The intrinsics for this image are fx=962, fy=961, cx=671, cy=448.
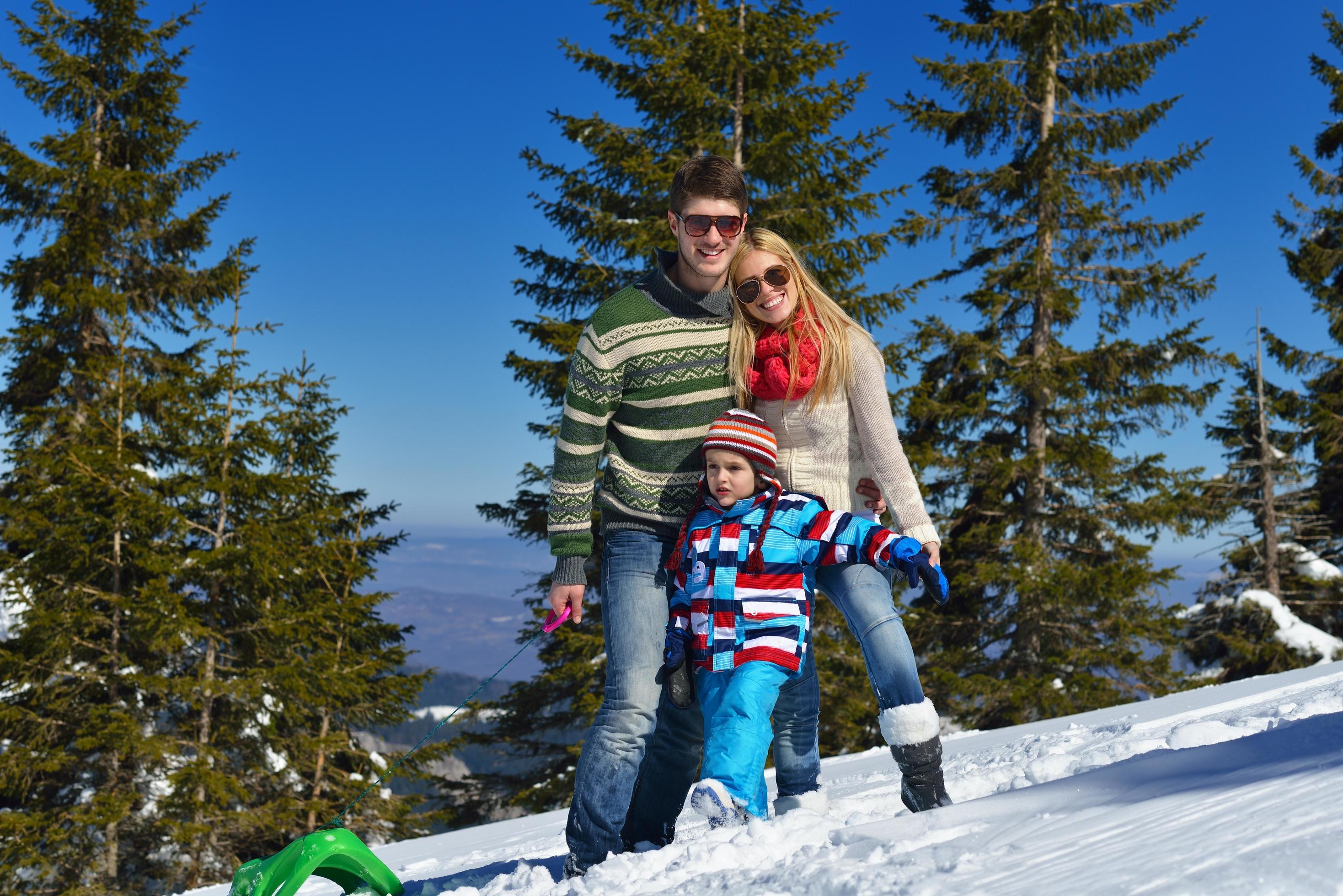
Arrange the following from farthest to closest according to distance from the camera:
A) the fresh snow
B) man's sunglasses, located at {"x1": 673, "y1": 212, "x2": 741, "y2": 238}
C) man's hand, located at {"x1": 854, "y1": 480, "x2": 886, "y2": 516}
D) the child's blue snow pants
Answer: the fresh snow, man's hand, located at {"x1": 854, "y1": 480, "x2": 886, "y2": 516}, man's sunglasses, located at {"x1": 673, "y1": 212, "x2": 741, "y2": 238}, the child's blue snow pants

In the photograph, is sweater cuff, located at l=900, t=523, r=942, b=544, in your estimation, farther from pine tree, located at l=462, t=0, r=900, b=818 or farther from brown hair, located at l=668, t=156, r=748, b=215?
pine tree, located at l=462, t=0, r=900, b=818

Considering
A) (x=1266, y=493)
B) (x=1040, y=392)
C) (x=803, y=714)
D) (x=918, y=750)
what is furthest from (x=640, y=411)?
(x=1266, y=493)

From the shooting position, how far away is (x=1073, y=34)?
51.2 ft

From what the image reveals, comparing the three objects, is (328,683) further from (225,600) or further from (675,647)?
(675,647)

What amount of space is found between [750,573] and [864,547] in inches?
12.5

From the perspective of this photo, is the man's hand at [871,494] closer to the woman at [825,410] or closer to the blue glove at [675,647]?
the woman at [825,410]

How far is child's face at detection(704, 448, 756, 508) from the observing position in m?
2.67

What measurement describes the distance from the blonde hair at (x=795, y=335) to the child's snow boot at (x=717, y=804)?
1068 mm

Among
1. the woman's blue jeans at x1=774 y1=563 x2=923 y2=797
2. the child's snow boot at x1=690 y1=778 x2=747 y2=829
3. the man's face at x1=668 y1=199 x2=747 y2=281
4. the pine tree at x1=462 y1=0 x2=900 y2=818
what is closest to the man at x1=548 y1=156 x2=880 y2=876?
the man's face at x1=668 y1=199 x2=747 y2=281

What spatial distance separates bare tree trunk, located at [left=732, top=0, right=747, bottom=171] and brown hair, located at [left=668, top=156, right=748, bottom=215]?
912 cm

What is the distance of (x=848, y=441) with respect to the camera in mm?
2889

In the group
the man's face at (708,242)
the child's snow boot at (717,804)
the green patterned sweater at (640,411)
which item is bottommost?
the child's snow boot at (717,804)

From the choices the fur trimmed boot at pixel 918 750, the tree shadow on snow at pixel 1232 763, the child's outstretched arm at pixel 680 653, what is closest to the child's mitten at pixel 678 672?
the child's outstretched arm at pixel 680 653

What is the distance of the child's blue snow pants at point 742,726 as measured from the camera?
244cm
